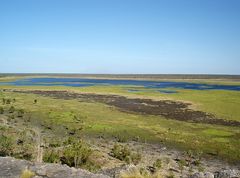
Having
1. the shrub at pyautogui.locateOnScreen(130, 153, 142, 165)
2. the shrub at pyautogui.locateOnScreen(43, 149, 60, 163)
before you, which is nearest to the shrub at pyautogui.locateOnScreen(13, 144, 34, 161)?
the shrub at pyautogui.locateOnScreen(43, 149, 60, 163)

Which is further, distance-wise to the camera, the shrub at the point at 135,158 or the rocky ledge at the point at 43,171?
the shrub at the point at 135,158

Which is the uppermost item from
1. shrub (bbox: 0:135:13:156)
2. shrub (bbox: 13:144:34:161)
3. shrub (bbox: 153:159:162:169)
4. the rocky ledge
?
the rocky ledge

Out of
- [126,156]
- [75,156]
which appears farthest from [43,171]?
[126,156]

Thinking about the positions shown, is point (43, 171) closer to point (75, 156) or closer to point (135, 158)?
point (75, 156)

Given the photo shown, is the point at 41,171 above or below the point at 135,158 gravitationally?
above

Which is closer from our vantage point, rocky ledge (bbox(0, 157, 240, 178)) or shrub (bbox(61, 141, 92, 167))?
rocky ledge (bbox(0, 157, 240, 178))

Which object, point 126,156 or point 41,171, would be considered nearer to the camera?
point 41,171

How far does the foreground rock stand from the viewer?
10.4m

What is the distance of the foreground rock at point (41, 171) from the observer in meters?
10.4

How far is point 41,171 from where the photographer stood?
10.5 metres

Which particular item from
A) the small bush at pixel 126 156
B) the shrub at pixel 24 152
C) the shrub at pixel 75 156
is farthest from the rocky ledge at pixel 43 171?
the small bush at pixel 126 156

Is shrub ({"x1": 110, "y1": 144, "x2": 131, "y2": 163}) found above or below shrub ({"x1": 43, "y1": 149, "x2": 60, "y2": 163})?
below

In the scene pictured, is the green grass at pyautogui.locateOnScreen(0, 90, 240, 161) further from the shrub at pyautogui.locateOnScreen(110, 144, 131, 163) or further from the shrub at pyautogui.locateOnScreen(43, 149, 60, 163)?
the shrub at pyautogui.locateOnScreen(43, 149, 60, 163)

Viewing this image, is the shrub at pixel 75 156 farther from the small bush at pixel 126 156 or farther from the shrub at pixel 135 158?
the shrub at pixel 135 158
